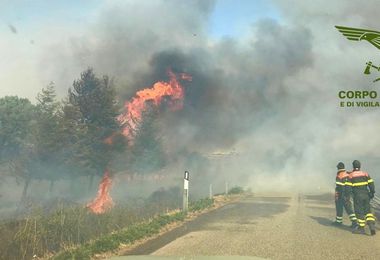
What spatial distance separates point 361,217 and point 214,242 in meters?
4.70

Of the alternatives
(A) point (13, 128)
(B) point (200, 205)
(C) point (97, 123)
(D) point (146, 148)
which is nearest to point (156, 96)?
(C) point (97, 123)

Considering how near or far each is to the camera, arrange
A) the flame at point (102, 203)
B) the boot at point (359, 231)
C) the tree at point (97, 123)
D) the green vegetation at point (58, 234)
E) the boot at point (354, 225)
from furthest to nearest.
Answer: the tree at point (97, 123)
the flame at point (102, 203)
the boot at point (354, 225)
the boot at point (359, 231)
the green vegetation at point (58, 234)

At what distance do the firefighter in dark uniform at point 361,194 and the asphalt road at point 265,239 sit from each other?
19.2 inches

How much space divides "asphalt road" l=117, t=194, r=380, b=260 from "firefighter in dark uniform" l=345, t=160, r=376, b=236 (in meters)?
0.49

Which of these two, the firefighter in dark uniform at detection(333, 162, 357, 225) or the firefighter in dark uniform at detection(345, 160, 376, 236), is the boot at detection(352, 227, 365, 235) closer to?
the firefighter in dark uniform at detection(345, 160, 376, 236)

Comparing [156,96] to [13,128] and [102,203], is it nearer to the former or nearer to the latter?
[102,203]

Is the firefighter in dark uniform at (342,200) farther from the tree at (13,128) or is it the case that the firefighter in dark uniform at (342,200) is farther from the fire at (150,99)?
the tree at (13,128)

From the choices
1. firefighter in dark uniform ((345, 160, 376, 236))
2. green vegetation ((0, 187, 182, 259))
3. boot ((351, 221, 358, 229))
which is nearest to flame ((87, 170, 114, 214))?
green vegetation ((0, 187, 182, 259))

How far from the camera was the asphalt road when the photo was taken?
840 cm

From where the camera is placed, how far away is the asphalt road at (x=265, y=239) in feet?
27.6

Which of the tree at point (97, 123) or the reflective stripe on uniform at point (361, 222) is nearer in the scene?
the reflective stripe on uniform at point (361, 222)

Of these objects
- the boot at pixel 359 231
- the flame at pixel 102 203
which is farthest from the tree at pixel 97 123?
the boot at pixel 359 231

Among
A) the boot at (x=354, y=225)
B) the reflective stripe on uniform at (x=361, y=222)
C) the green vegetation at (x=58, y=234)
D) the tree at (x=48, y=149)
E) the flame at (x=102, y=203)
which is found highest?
the tree at (x=48, y=149)

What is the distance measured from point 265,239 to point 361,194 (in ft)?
12.5
